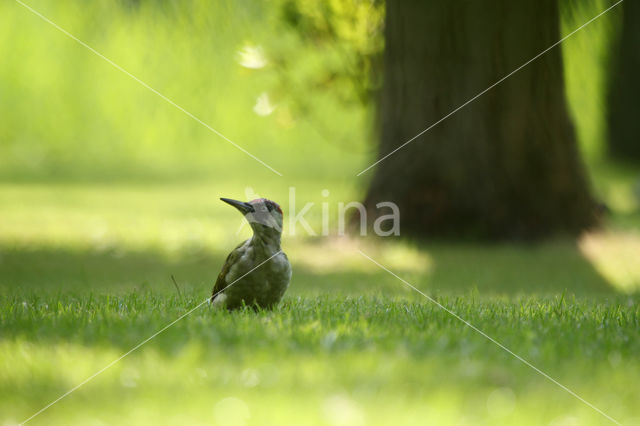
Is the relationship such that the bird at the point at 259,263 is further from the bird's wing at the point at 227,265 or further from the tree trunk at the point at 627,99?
the tree trunk at the point at 627,99

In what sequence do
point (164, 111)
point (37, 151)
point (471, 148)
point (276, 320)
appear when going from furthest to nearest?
1. point (37, 151)
2. point (164, 111)
3. point (471, 148)
4. point (276, 320)

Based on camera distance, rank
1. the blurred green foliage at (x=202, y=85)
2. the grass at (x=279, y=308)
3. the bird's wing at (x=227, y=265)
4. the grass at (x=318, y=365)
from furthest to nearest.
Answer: the blurred green foliage at (x=202, y=85) → the bird's wing at (x=227, y=265) → the grass at (x=279, y=308) → the grass at (x=318, y=365)

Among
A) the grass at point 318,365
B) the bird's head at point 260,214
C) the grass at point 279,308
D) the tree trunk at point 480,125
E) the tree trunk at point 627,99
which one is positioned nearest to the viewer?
the grass at point 318,365

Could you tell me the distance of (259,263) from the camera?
4.89 metres

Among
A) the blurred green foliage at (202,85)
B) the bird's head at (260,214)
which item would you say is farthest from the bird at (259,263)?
the blurred green foliage at (202,85)

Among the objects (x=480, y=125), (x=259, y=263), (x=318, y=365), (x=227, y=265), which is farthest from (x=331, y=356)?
(x=480, y=125)

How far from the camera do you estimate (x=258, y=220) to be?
191 inches

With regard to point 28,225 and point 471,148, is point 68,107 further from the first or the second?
point 471,148

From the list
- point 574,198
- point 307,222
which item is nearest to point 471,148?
point 574,198

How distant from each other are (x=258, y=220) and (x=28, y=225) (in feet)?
28.0

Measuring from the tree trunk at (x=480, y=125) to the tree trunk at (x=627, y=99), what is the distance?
41.5ft

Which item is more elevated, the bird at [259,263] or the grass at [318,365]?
the bird at [259,263]

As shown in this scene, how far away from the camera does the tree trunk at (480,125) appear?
9.62 meters

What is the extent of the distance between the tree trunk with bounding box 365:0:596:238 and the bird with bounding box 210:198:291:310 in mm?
5075
